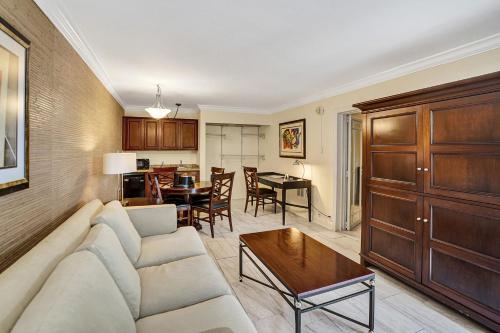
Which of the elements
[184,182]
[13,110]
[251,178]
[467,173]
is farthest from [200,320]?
[251,178]

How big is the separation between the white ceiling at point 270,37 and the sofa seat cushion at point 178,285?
194 cm

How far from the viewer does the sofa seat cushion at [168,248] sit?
2005mm

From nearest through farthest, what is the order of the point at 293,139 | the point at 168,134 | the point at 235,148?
the point at 293,139 < the point at 168,134 < the point at 235,148

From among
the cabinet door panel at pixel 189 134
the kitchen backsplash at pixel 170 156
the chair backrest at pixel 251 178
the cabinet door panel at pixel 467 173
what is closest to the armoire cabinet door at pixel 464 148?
the cabinet door panel at pixel 467 173

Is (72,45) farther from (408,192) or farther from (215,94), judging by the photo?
(408,192)

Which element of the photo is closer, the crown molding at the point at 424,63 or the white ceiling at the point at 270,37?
the white ceiling at the point at 270,37

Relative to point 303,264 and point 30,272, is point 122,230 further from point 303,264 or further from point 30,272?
point 303,264

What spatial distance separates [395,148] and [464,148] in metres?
0.57

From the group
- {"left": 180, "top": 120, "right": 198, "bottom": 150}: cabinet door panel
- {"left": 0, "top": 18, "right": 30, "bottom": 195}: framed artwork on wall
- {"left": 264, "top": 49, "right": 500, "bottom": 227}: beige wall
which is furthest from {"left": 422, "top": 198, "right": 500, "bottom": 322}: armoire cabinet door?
{"left": 180, "top": 120, "right": 198, "bottom": 150}: cabinet door panel

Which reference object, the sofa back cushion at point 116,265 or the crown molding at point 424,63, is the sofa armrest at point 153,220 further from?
the crown molding at point 424,63

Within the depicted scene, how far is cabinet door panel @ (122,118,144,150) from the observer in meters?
5.44

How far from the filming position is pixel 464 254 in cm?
193

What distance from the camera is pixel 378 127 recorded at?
265cm

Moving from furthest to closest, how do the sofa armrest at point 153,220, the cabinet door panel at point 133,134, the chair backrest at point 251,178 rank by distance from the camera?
the cabinet door panel at point 133,134 → the chair backrest at point 251,178 → the sofa armrest at point 153,220
